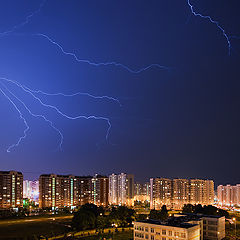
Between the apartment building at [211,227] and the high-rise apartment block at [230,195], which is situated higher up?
the apartment building at [211,227]

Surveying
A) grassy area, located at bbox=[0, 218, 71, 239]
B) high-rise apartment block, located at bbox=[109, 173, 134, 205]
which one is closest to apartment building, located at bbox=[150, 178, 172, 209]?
high-rise apartment block, located at bbox=[109, 173, 134, 205]

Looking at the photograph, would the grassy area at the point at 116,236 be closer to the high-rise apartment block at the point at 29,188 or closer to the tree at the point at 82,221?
the tree at the point at 82,221

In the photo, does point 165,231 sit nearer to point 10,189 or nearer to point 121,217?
point 121,217

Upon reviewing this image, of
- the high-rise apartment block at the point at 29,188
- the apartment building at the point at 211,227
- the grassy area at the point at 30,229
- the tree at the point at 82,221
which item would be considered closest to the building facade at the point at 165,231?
the apartment building at the point at 211,227

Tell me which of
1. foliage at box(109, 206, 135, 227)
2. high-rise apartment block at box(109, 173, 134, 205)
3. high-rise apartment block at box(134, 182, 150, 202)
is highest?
foliage at box(109, 206, 135, 227)

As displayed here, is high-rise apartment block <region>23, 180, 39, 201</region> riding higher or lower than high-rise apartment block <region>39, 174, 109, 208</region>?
lower

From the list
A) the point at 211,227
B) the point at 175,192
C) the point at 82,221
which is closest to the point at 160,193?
the point at 175,192

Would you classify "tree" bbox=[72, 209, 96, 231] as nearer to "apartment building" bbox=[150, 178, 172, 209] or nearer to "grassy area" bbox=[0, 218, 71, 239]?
"grassy area" bbox=[0, 218, 71, 239]
